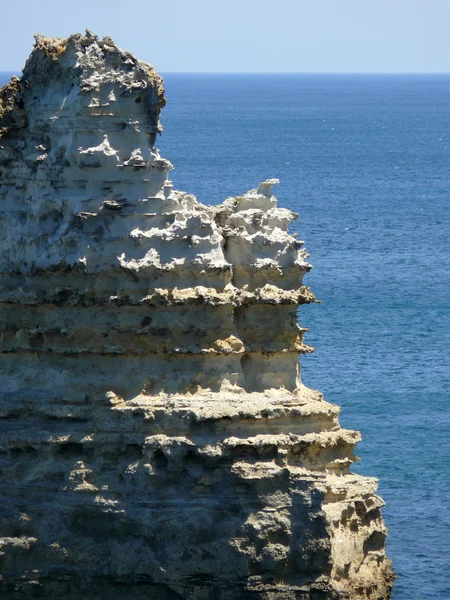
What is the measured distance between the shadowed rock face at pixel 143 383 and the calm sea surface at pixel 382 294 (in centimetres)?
739

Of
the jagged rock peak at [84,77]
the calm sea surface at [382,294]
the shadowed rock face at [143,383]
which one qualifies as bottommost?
the calm sea surface at [382,294]

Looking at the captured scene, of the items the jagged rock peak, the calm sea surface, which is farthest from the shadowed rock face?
the calm sea surface

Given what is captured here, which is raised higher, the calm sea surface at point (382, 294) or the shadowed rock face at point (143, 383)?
the shadowed rock face at point (143, 383)

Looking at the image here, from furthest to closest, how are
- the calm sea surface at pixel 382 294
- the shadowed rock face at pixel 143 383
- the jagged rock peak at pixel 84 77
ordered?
the calm sea surface at pixel 382 294, the jagged rock peak at pixel 84 77, the shadowed rock face at pixel 143 383

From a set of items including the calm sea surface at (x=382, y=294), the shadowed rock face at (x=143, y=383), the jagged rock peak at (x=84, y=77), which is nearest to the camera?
the shadowed rock face at (x=143, y=383)

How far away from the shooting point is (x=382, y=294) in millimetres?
77375

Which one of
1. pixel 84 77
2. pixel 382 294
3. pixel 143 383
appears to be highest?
pixel 84 77

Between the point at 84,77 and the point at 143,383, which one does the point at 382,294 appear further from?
the point at 84,77

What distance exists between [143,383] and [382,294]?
155 feet

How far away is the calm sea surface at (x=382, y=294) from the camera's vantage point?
44562 mm

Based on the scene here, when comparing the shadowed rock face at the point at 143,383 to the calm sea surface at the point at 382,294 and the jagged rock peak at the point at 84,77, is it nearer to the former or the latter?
the jagged rock peak at the point at 84,77

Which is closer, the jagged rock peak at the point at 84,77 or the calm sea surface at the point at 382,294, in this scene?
the jagged rock peak at the point at 84,77

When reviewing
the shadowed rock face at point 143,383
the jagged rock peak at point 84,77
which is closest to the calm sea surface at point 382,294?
the shadowed rock face at point 143,383

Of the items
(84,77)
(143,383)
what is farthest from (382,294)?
(84,77)
